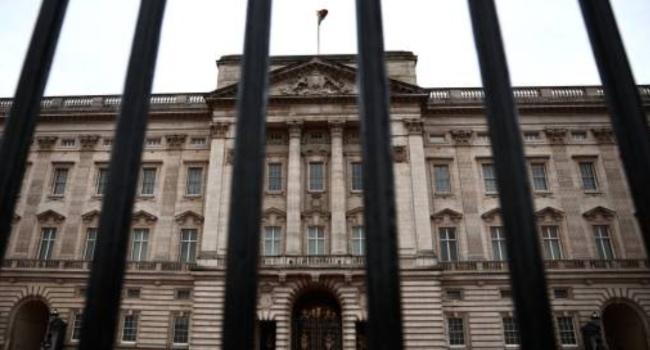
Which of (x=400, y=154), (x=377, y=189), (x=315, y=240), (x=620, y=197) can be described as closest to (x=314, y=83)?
(x=400, y=154)

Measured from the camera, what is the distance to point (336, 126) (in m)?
30.7

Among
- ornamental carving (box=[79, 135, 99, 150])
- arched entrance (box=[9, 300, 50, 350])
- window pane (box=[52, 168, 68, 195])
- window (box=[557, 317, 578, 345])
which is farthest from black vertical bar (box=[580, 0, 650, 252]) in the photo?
window pane (box=[52, 168, 68, 195])

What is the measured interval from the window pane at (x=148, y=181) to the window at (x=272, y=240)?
8526 millimetres

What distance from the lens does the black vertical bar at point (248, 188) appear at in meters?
3.51

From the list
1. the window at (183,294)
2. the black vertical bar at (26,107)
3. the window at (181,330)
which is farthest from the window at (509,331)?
the black vertical bar at (26,107)

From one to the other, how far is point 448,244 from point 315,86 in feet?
42.2

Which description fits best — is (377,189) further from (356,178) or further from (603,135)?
(603,135)

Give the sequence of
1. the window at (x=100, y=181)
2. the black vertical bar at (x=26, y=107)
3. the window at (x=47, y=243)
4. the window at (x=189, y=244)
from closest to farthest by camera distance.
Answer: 1. the black vertical bar at (x=26, y=107)
2. the window at (x=189, y=244)
3. the window at (x=47, y=243)
4. the window at (x=100, y=181)

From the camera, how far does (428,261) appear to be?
27312 millimetres

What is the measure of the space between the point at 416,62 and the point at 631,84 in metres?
29.4

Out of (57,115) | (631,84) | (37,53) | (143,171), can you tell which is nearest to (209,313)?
(143,171)

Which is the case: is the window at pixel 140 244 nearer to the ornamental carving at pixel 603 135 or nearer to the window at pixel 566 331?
the window at pixel 566 331

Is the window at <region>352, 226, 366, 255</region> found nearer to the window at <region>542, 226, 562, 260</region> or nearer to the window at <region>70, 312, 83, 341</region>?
the window at <region>542, 226, 562, 260</region>

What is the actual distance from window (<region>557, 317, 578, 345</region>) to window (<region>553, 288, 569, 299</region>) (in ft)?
3.96
